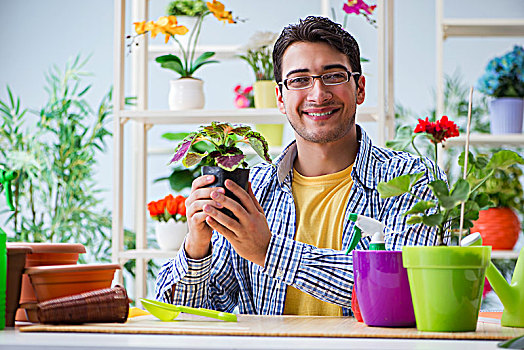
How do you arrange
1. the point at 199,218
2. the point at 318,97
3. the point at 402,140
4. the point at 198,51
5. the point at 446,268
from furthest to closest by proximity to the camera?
1. the point at 198,51
2. the point at 402,140
3. the point at 318,97
4. the point at 199,218
5. the point at 446,268

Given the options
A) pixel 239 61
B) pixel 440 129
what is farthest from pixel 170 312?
pixel 239 61

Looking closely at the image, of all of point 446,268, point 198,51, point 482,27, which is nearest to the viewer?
point 446,268

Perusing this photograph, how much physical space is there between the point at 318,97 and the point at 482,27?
4.43 ft

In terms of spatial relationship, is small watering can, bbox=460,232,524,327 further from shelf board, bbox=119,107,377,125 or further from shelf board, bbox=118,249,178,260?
shelf board, bbox=118,249,178,260

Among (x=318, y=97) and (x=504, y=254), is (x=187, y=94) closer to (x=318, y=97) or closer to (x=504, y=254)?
(x=318, y=97)

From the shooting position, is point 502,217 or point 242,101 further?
point 242,101

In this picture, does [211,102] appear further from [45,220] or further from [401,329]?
[401,329]

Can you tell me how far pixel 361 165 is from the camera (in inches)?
65.6

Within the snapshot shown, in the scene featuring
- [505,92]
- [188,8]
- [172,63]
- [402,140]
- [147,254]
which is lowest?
[147,254]

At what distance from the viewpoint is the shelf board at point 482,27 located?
105 inches

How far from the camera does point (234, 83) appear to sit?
357 centimetres

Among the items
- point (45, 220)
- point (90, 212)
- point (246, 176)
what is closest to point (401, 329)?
point (246, 176)

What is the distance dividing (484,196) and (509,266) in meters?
2.43

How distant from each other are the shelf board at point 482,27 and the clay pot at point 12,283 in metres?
2.11
